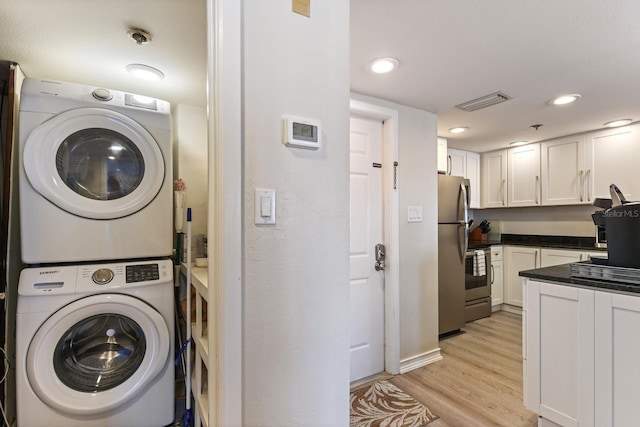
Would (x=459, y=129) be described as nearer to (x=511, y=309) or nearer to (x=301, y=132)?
(x=511, y=309)

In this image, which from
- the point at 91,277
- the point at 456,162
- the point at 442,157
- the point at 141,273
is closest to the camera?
the point at 91,277

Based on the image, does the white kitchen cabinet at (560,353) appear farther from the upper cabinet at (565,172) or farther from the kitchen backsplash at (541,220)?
the kitchen backsplash at (541,220)

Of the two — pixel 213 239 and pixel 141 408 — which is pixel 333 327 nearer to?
pixel 213 239

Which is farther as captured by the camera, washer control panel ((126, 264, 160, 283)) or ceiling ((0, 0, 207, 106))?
washer control panel ((126, 264, 160, 283))

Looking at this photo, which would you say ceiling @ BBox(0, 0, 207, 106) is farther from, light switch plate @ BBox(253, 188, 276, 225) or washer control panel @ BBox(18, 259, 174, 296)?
washer control panel @ BBox(18, 259, 174, 296)

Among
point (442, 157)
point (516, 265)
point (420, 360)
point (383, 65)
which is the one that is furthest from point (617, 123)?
point (420, 360)

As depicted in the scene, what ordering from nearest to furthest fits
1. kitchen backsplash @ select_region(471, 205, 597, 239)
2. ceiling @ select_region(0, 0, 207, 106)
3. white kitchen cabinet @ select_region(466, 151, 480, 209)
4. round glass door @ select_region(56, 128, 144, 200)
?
ceiling @ select_region(0, 0, 207, 106), round glass door @ select_region(56, 128, 144, 200), kitchen backsplash @ select_region(471, 205, 597, 239), white kitchen cabinet @ select_region(466, 151, 480, 209)

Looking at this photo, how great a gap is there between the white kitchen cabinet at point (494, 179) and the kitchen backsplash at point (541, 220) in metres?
0.39

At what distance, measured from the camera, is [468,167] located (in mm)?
4234

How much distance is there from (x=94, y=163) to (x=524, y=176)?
4.57m

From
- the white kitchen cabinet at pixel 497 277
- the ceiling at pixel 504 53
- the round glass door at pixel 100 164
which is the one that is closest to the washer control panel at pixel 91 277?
the round glass door at pixel 100 164

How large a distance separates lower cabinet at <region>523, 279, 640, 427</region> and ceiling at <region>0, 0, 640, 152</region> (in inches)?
52.2

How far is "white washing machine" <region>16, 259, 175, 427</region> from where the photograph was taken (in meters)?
1.48

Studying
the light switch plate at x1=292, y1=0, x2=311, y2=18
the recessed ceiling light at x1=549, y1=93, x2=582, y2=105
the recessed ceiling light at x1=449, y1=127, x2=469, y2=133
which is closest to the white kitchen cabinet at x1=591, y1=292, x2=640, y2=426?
the recessed ceiling light at x1=549, y1=93, x2=582, y2=105
